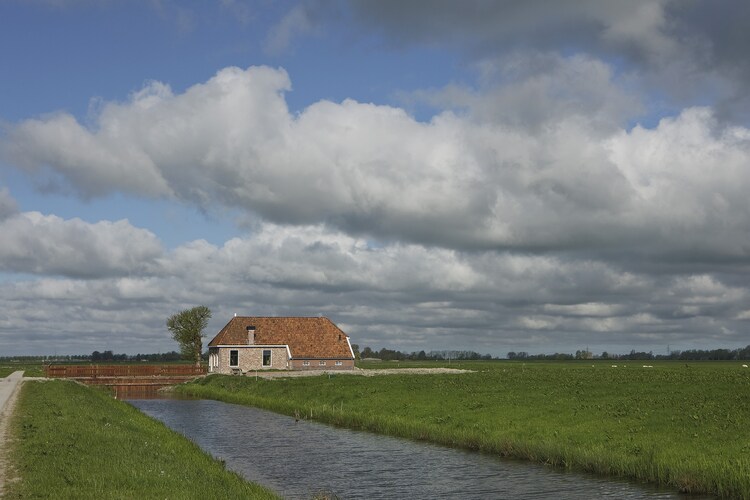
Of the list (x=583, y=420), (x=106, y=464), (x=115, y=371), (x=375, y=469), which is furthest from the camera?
(x=115, y=371)

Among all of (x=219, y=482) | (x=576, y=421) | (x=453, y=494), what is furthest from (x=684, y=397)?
(x=219, y=482)

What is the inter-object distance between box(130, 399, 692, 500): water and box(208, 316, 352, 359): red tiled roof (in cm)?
5342

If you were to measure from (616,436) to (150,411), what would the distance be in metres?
37.0

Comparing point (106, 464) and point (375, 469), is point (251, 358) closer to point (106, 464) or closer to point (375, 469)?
point (375, 469)

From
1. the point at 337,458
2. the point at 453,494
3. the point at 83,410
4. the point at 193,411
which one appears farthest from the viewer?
the point at 193,411

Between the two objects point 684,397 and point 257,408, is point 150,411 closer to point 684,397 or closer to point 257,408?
point 257,408

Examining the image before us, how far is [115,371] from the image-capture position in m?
91.9

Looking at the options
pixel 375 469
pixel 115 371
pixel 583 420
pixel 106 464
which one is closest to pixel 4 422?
pixel 106 464

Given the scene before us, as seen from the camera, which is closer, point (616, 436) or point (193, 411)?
point (616, 436)

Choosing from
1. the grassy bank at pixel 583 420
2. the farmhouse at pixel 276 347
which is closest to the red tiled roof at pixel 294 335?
the farmhouse at pixel 276 347

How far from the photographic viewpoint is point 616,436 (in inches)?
1148

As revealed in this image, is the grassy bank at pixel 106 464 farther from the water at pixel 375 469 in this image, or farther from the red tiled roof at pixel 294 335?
the red tiled roof at pixel 294 335

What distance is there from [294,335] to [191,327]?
52.7ft

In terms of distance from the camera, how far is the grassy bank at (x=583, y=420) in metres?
24.5
